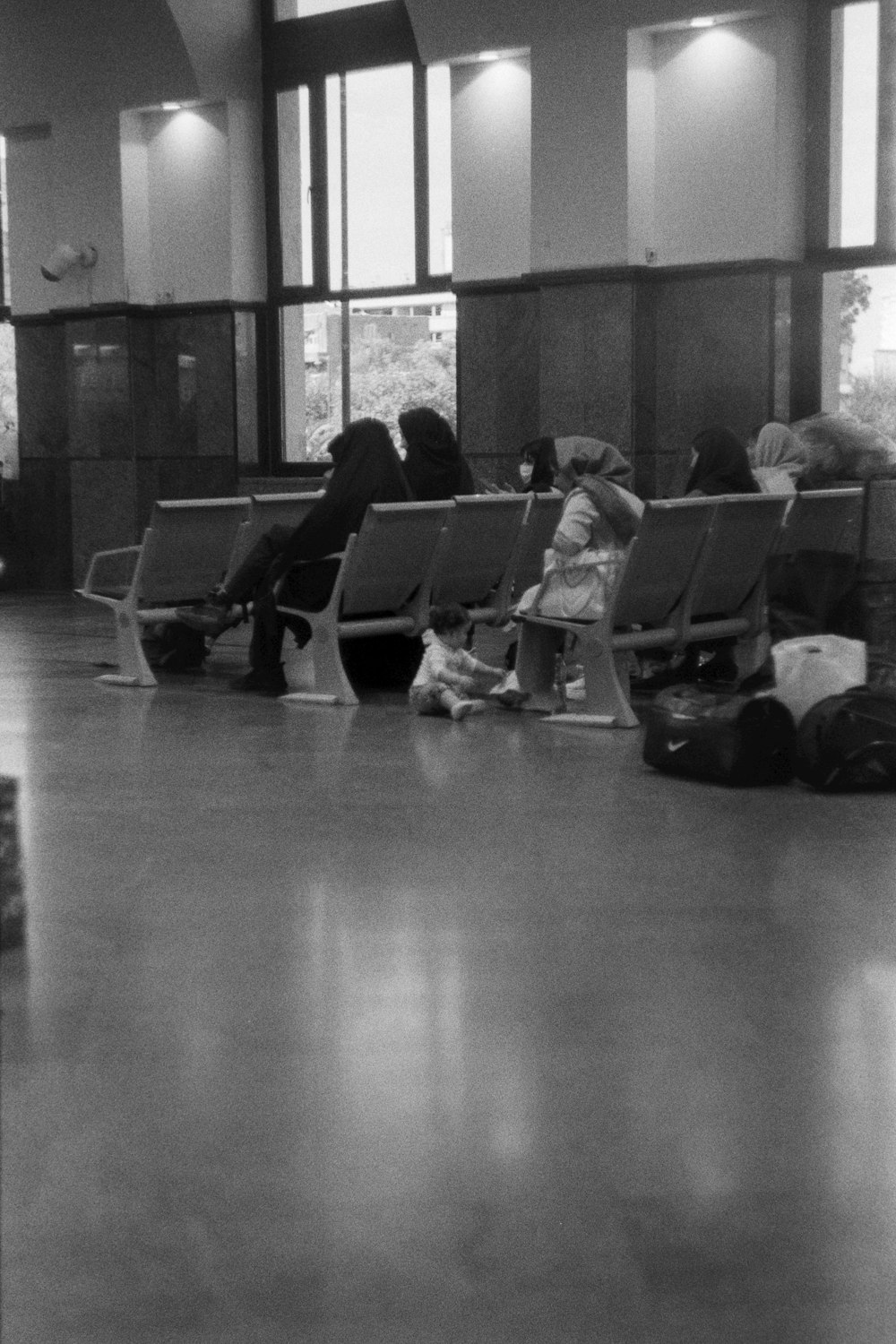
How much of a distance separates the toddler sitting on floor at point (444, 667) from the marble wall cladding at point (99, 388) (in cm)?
912

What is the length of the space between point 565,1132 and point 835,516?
21.4 ft

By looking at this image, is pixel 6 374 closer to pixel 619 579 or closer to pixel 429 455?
pixel 429 455

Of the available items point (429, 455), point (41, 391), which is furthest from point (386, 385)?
point (429, 455)

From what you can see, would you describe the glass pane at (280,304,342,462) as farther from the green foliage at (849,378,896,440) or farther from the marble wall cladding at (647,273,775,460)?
the green foliage at (849,378,896,440)

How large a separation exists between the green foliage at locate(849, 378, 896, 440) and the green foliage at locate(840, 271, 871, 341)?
0.35 meters

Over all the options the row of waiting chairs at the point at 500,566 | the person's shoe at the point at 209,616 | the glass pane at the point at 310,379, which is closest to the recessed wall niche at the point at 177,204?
the glass pane at the point at 310,379

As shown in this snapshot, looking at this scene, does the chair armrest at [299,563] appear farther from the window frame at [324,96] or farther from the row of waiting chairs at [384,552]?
the window frame at [324,96]

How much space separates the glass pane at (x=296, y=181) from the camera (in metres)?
16.8

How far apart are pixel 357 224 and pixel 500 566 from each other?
7561 millimetres

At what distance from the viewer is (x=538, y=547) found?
10125 mm

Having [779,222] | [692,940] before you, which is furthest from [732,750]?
[779,222]

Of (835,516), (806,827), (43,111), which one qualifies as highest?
(43,111)

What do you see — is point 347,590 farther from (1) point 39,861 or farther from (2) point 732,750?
(1) point 39,861

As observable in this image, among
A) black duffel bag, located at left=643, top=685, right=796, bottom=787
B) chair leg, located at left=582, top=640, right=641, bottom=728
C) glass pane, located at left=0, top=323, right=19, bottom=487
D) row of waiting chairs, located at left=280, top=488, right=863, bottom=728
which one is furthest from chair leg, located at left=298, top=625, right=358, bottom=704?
glass pane, located at left=0, top=323, right=19, bottom=487
